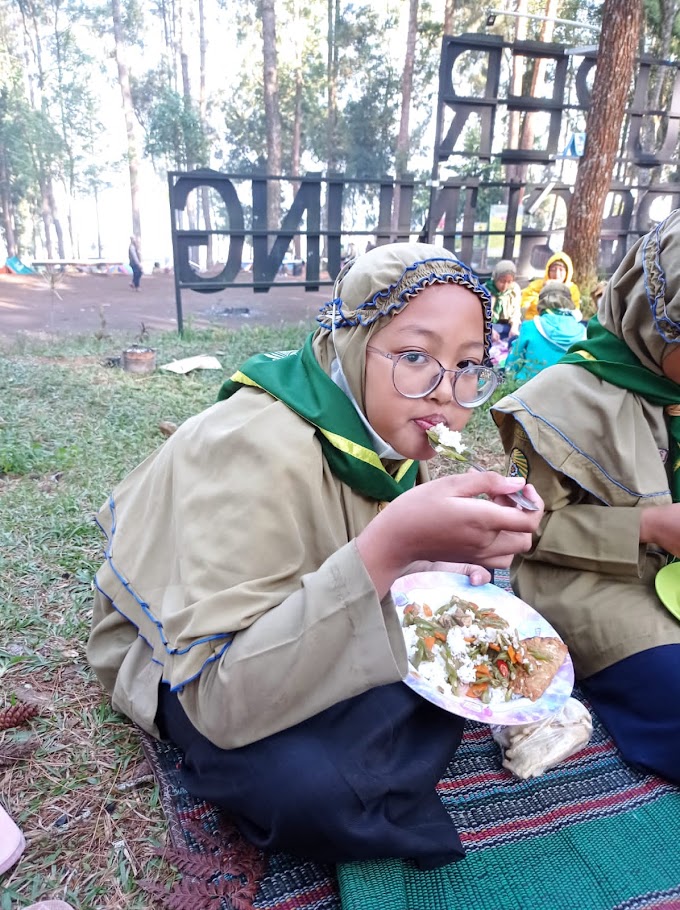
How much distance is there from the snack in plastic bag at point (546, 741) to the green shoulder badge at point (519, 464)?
0.67 metres

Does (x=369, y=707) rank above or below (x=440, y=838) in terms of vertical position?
above

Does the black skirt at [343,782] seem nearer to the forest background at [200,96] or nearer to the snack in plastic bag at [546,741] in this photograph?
the snack in plastic bag at [546,741]

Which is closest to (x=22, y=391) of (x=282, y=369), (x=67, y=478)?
(x=67, y=478)

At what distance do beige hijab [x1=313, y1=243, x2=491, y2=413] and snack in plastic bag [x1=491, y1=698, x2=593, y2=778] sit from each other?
3.35ft

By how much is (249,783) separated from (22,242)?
34.9m

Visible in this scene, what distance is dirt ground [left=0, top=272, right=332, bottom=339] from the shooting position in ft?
36.8

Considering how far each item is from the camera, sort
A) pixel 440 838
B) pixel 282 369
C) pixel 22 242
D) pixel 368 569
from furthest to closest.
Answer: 1. pixel 22 242
2. pixel 282 369
3. pixel 440 838
4. pixel 368 569

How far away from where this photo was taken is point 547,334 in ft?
18.3

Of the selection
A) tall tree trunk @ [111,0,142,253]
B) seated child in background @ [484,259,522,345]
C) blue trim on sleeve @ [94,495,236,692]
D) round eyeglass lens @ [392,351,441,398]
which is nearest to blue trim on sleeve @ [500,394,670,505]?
round eyeglass lens @ [392,351,441,398]

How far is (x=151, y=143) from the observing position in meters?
25.5

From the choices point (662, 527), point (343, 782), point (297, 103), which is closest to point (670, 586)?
point (662, 527)

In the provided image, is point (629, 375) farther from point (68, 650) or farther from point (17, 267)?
point (17, 267)

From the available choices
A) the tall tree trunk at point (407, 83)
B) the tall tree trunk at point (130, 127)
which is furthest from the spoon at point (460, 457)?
the tall tree trunk at point (130, 127)

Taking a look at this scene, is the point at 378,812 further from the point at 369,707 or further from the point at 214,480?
the point at 214,480
